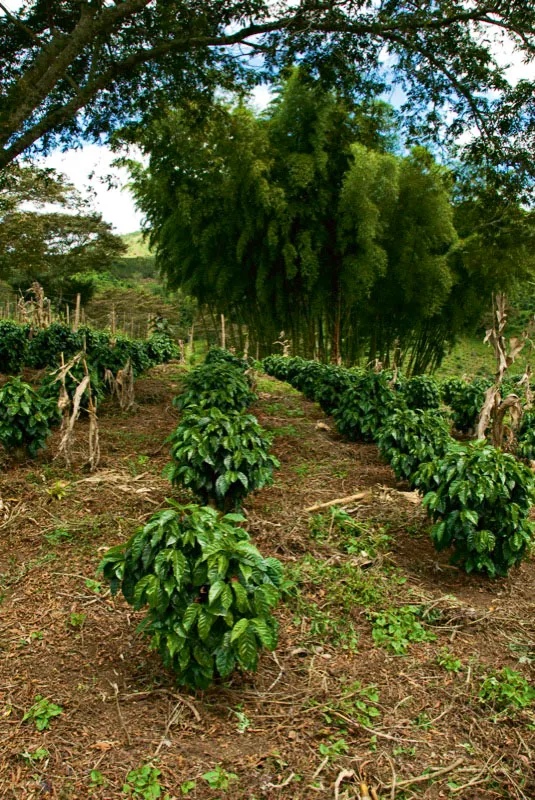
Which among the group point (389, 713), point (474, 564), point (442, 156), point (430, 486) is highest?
point (442, 156)

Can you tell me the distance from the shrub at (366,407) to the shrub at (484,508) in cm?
203

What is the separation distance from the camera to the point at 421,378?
249 inches

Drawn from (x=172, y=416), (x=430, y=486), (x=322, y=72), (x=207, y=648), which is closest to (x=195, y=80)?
(x=322, y=72)

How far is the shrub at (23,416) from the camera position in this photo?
151 inches

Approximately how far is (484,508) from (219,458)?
1.37 metres

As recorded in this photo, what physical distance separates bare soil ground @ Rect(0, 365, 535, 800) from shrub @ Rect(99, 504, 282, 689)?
0.23 meters

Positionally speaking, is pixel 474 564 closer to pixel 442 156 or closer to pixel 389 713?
pixel 389 713

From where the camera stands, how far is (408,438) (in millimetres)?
3990

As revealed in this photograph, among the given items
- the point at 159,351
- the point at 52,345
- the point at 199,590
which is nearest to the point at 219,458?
the point at 199,590

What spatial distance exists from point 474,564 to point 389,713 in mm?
1107

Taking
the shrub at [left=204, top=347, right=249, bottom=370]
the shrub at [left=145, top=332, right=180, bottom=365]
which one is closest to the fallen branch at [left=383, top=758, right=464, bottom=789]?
the shrub at [left=204, top=347, right=249, bottom=370]

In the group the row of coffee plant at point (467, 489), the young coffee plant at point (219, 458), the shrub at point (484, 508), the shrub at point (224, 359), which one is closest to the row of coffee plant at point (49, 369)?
the shrub at point (224, 359)

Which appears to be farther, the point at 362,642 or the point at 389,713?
the point at 362,642

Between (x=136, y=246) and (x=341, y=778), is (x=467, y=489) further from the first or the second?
(x=136, y=246)
